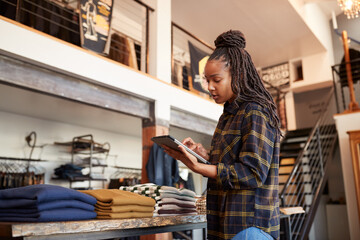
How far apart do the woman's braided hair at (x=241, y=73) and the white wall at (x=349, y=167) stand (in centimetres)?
578

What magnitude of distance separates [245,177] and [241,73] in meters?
0.43

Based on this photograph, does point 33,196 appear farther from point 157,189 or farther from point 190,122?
point 190,122

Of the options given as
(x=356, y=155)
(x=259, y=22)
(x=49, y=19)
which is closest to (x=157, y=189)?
(x=49, y=19)

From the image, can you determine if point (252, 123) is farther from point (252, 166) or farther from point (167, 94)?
point (167, 94)

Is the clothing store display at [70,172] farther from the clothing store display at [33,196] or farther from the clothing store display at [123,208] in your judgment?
the clothing store display at [33,196]

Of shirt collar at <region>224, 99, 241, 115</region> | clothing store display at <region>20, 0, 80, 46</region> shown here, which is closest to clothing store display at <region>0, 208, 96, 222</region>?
shirt collar at <region>224, 99, 241, 115</region>

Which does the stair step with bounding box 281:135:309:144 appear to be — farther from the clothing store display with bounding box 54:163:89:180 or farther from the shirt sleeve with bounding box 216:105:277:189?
the shirt sleeve with bounding box 216:105:277:189

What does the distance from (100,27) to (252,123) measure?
12.1 feet

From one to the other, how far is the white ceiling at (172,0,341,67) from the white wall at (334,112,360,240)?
2.74m

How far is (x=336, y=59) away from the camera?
9742mm

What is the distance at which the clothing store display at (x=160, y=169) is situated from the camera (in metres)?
4.66

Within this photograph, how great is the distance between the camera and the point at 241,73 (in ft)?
4.51

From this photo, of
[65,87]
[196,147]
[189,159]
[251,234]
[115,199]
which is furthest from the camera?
[65,87]

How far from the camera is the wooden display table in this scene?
1052 mm
